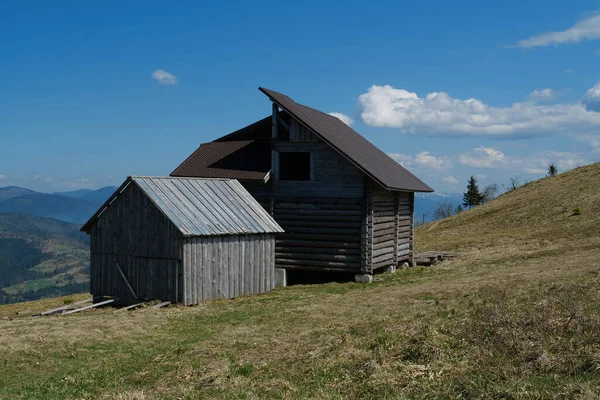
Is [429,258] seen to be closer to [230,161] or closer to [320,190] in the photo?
[320,190]

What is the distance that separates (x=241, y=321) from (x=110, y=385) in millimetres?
7120

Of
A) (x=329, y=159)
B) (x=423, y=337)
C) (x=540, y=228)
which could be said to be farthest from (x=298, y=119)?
(x=540, y=228)

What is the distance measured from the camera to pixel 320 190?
95.0ft

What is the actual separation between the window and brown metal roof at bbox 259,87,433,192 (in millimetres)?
2243

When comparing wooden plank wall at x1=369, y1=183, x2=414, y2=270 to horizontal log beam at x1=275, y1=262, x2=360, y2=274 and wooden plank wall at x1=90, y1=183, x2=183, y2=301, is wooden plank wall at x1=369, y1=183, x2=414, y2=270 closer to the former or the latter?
horizontal log beam at x1=275, y1=262, x2=360, y2=274

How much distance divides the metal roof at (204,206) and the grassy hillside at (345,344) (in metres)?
3.11

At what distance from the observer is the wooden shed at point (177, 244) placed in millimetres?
23453

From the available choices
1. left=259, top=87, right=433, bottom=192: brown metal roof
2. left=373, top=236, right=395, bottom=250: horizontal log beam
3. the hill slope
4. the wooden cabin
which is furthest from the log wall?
the hill slope

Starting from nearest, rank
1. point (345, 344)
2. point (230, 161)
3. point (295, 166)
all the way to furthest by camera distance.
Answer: point (345, 344), point (230, 161), point (295, 166)

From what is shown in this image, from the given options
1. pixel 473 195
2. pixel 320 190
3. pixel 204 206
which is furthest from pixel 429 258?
pixel 473 195

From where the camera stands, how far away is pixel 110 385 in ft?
41.0

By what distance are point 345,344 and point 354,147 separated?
59.5ft

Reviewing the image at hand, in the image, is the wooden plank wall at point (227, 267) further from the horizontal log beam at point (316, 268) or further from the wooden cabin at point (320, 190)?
the wooden cabin at point (320, 190)

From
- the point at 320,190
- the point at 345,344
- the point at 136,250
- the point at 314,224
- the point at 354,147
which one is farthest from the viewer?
the point at 354,147
